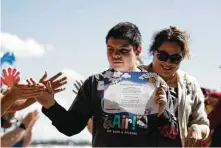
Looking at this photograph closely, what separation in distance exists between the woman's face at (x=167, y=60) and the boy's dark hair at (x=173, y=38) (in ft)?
0.12

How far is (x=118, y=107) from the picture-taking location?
3098 millimetres

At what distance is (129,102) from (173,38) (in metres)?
0.80

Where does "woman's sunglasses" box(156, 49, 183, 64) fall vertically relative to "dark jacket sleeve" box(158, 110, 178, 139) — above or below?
above

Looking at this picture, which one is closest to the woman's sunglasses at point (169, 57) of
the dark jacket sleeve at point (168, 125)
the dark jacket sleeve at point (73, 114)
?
the dark jacket sleeve at point (168, 125)

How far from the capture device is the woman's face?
358 cm

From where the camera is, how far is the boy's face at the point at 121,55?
125 inches

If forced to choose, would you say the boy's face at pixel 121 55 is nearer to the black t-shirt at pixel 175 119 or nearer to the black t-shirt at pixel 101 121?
the black t-shirt at pixel 101 121

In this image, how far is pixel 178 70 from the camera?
148 inches

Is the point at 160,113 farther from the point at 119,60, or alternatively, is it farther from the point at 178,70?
the point at 178,70

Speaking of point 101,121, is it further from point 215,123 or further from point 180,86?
point 215,123

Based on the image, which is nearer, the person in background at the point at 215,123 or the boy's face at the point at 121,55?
the boy's face at the point at 121,55

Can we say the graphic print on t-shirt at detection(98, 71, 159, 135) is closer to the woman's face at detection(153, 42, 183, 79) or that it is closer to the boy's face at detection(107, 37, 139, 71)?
the boy's face at detection(107, 37, 139, 71)

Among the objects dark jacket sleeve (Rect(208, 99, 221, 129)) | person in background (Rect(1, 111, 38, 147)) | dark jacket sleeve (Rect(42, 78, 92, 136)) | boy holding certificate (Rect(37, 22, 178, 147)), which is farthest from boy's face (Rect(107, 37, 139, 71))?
person in background (Rect(1, 111, 38, 147))

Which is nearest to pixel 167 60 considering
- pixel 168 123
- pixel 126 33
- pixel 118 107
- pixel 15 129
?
pixel 126 33
